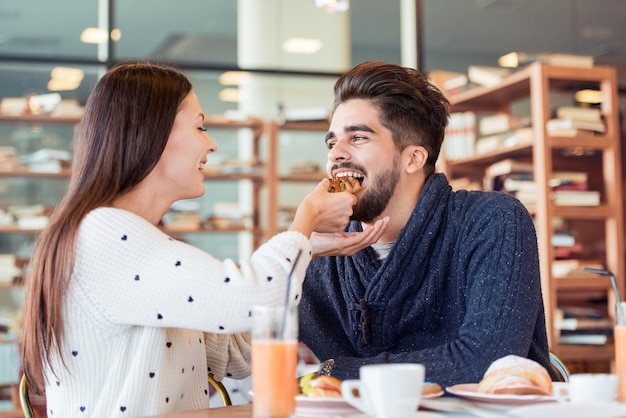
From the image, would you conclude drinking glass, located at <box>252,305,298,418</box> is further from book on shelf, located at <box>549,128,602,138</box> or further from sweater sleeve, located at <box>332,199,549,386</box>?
book on shelf, located at <box>549,128,602,138</box>

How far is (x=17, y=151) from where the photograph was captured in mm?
6398

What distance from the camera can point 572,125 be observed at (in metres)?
4.72

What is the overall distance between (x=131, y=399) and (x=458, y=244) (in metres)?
0.85

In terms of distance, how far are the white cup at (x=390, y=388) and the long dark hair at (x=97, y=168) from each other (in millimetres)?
656

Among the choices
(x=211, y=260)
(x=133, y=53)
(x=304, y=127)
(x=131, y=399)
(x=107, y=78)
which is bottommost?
(x=131, y=399)

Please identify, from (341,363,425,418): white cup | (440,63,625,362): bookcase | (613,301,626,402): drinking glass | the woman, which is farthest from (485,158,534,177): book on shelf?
(341,363,425,418): white cup

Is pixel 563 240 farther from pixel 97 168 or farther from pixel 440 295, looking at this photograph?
pixel 97 168

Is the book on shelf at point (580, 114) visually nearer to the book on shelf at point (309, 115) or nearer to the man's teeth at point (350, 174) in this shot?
the book on shelf at point (309, 115)

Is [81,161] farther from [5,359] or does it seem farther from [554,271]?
[5,359]

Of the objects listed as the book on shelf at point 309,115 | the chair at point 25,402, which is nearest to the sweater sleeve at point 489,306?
the chair at point 25,402

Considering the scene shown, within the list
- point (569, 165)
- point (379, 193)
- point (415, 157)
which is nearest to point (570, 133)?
point (569, 165)

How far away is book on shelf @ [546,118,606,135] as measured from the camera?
4730mm

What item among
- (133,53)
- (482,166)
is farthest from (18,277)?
(482,166)

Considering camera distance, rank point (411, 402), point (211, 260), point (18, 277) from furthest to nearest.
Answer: point (18, 277) < point (211, 260) < point (411, 402)
